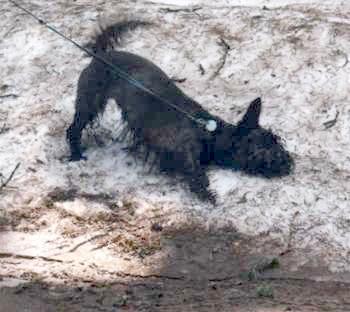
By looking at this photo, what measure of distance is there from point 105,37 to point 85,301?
3.88 metres

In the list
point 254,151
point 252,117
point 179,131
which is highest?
point 252,117

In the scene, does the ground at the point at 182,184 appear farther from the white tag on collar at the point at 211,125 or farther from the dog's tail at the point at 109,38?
the dog's tail at the point at 109,38

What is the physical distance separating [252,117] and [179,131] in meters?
0.77

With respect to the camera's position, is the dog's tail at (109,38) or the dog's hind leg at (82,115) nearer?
the dog's hind leg at (82,115)

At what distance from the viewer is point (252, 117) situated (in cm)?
783

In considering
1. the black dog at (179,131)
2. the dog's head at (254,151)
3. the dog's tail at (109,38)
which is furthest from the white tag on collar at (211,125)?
the dog's tail at (109,38)

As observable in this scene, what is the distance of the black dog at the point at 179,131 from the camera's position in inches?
A: 308

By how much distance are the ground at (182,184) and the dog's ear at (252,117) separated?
1.71ft

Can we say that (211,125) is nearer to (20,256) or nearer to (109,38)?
(109,38)

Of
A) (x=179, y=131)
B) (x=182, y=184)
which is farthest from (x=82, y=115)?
(x=182, y=184)

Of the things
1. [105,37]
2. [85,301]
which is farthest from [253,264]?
[105,37]

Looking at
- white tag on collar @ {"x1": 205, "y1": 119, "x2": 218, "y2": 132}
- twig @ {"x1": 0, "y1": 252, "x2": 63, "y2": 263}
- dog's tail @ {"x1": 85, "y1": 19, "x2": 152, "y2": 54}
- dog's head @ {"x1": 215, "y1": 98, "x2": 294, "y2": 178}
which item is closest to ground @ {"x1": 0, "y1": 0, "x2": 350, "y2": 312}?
twig @ {"x1": 0, "y1": 252, "x2": 63, "y2": 263}

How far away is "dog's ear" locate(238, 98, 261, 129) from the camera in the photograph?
7723mm

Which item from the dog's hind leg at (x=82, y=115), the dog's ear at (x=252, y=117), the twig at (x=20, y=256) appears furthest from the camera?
the dog's hind leg at (x=82, y=115)
